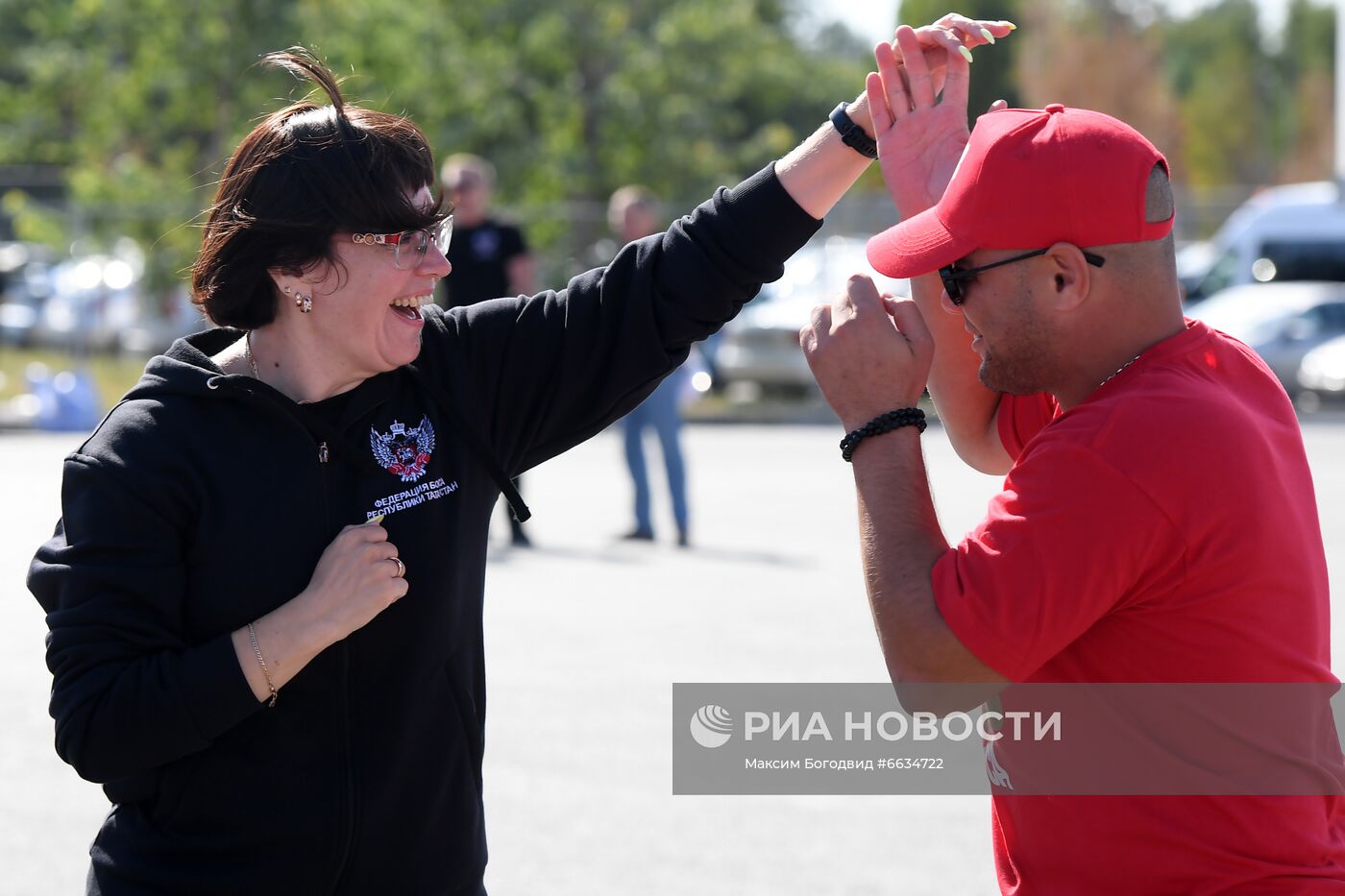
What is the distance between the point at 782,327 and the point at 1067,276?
16.3 m

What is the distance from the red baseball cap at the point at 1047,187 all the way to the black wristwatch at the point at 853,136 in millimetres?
553

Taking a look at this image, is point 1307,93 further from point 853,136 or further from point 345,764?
point 345,764

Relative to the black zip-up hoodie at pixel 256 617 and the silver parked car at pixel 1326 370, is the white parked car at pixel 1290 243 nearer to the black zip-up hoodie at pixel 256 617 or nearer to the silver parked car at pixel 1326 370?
the silver parked car at pixel 1326 370

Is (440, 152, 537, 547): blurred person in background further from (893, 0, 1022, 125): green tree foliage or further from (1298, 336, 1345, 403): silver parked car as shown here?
(893, 0, 1022, 125): green tree foliage

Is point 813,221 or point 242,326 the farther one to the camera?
point 813,221

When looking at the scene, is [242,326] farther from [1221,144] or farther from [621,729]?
[1221,144]

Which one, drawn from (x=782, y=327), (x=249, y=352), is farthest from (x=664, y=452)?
(x=782, y=327)

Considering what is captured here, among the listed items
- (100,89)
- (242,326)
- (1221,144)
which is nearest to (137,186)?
(100,89)

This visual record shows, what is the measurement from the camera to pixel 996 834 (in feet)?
7.54

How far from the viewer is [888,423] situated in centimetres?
225

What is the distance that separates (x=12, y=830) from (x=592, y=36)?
691 inches

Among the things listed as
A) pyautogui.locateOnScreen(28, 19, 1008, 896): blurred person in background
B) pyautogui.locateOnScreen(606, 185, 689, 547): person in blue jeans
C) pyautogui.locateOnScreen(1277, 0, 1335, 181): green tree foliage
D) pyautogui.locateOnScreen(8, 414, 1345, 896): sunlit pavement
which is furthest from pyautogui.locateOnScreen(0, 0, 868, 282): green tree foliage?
pyautogui.locateOnScreen(1277, 0, 1335, 181): green tree foliage

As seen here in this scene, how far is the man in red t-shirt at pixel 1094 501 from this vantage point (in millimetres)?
2021
